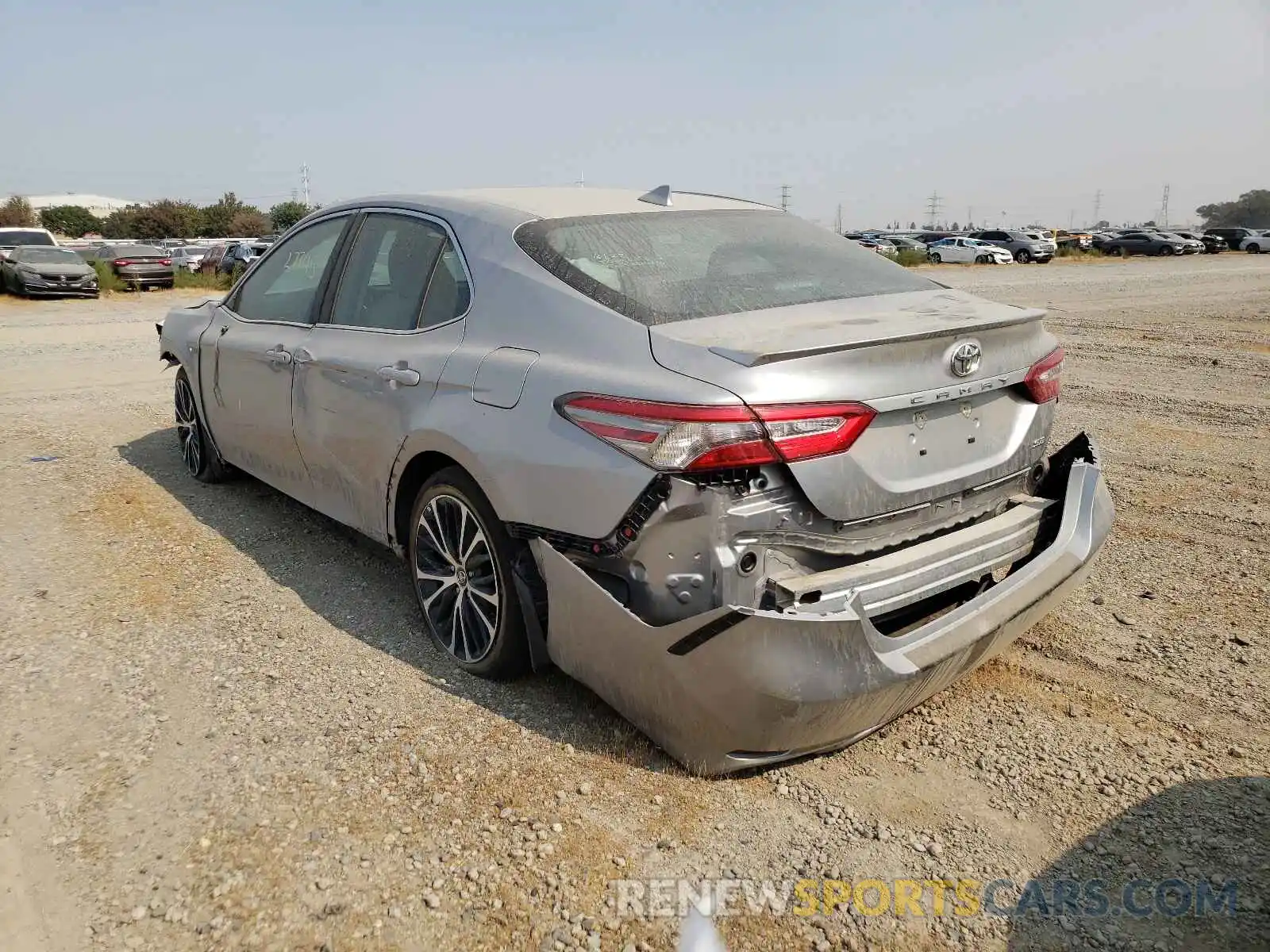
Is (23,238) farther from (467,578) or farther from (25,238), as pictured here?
(467,578)

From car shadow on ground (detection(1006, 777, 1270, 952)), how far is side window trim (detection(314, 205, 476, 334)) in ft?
8.24

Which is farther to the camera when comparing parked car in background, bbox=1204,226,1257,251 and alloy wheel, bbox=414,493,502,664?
parked car in background, bbox=1204,226,1257,251

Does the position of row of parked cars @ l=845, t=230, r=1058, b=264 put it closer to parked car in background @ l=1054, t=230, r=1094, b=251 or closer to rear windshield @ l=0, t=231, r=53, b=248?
parked car in background @ l=1054, t=230, r=1094, b=251

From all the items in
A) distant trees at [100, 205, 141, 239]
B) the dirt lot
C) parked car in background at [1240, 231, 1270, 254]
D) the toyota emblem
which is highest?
distant trees at [100, 205, 141, 239]

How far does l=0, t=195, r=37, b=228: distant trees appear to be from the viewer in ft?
204

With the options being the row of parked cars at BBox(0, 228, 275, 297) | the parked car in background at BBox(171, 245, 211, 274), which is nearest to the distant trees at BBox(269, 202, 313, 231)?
the parked car in background at BBox(171, 245, 211, 274)

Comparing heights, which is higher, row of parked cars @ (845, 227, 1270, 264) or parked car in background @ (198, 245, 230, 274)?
parked car in background @ (198, 245, 230, 274)

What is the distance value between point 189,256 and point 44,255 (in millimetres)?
17333

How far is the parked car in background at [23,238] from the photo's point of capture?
78.5 ft

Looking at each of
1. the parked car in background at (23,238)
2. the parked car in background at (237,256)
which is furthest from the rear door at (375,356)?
the parked car in background at (237,256)

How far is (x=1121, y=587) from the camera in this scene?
13.6ft

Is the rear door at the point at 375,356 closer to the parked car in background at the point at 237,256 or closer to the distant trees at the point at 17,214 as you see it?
the parked car in background at the point at 237,256

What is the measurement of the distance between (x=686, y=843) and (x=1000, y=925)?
803 millimetres

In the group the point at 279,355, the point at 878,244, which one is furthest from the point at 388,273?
the point at 878,244
